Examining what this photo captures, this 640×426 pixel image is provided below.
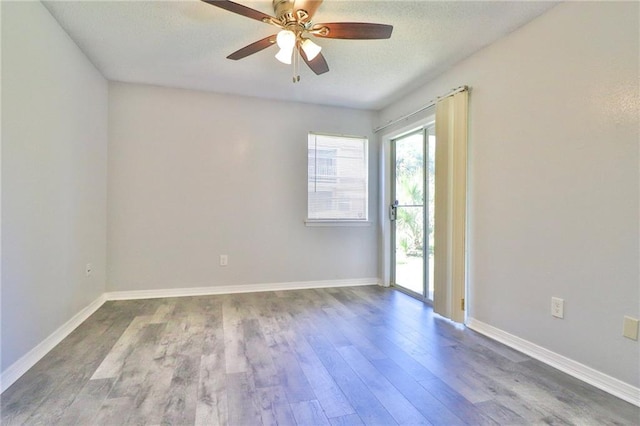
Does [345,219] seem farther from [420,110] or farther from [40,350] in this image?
[40,350]

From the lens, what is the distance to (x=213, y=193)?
373cm

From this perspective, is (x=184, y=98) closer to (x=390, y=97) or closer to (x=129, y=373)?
(x=390, y=97)

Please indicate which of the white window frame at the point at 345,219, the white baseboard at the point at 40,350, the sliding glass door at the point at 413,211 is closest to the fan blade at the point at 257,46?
the white window frame at the point at 345,219

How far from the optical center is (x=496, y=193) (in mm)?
2527

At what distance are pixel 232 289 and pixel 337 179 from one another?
6.23ft

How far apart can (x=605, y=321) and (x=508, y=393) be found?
2.33ft

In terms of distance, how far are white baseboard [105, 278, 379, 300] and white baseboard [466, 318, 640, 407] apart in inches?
70.0

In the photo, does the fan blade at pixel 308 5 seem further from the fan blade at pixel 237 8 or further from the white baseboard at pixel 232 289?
the white baseboard at pixel 232 289

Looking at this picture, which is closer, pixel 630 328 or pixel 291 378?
pixel 630 328

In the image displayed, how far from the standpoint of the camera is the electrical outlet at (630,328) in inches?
66.6

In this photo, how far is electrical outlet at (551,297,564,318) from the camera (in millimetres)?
2057

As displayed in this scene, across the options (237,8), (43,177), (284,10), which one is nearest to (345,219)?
(284,10)

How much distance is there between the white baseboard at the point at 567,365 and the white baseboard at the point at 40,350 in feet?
10.4

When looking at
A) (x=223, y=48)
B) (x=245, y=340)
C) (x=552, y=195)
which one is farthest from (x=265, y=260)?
(x=552, y=195)
